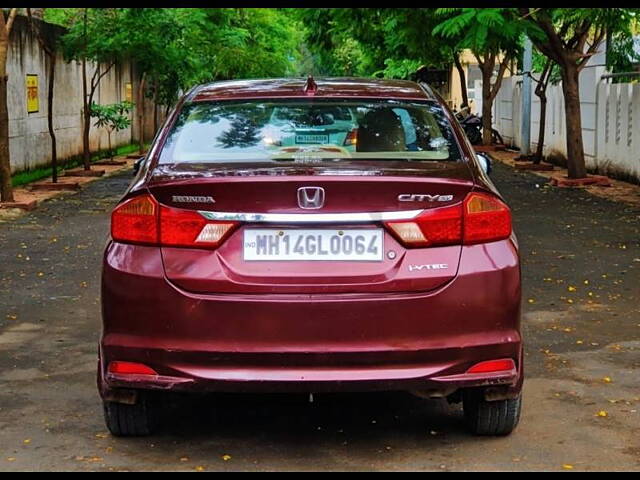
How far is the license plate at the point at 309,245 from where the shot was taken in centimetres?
441

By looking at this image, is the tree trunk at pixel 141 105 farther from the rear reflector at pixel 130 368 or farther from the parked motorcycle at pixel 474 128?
the rear reflector at pixel 130 368

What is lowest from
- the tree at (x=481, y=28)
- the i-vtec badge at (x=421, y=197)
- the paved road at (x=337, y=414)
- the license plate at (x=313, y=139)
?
the paved road at (x=337, y=414)

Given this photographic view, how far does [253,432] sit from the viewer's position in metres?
5.14

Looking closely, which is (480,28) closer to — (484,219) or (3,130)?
(3,130)

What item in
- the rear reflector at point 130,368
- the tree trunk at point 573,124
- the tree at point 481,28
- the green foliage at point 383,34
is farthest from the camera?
the tree trunk at point 573,124

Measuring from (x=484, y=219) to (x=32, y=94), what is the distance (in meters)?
16.8

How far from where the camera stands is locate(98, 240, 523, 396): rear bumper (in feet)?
14.4

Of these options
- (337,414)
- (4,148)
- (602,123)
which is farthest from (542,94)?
(337,414)

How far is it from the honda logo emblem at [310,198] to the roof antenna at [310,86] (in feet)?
3.24

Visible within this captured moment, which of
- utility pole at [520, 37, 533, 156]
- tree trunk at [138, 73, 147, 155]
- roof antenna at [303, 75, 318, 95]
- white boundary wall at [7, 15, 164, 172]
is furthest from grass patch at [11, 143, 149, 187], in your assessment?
roof antenna at [303, 75, 318, 95]

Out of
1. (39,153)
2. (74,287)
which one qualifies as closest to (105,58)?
(39,153)

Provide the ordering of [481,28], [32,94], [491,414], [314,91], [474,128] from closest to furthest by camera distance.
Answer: [491,414] < [314,91] < [481,28] < [32,94] < [474,128]

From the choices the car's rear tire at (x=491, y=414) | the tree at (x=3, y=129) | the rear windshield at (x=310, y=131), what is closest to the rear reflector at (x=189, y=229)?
the rear windshield at (x=310, y=131)

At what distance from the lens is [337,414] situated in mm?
5426
